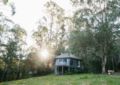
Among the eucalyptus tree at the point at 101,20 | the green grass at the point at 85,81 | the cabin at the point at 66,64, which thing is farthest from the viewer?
the cabin at the point at 66,64

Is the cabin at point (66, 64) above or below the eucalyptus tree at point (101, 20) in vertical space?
below

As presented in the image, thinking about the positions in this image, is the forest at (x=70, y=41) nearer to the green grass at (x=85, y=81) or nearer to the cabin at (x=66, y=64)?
the cabin at (x=66, y=64)

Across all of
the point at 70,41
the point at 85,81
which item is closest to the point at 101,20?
the point at 70,41

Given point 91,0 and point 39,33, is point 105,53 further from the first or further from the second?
point 39,33

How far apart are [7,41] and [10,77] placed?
296 inches

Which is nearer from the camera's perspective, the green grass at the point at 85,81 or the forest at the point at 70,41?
the green grass at the point at 85,81

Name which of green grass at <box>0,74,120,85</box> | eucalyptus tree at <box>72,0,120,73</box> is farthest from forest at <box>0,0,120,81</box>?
green grass at <box>0,74,120,85</box>

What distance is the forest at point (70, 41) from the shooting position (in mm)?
44188

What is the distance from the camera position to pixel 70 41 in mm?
48406

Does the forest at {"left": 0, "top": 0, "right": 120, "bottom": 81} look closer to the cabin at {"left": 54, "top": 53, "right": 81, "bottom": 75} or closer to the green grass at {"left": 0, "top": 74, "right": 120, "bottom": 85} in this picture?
the cabin at {"left": 54, "top": 53, "right": 81, "bottom": 75}

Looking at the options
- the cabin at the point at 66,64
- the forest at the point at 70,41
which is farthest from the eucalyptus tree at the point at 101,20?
the cabin at the point at 66,64

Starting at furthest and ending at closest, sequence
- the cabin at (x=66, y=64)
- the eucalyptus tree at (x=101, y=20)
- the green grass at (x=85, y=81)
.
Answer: the cabin at (x=66, y=64), the eucalyptus tree at (x=101, y=20), the green grass at (x=85, y=81)

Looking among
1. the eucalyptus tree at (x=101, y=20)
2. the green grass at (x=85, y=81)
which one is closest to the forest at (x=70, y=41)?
the eucalyptus tree at (x=101, y=20)

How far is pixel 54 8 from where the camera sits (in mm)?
61812
